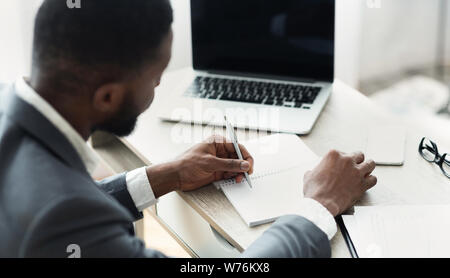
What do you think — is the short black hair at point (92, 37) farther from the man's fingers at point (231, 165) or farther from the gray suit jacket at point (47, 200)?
the man's fingers at point (231, 165)

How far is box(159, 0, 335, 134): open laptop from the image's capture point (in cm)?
140

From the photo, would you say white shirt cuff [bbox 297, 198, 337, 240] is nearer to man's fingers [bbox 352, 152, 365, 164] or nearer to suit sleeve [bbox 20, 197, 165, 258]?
man's fingers [bbox 352, 152, 365, 164]

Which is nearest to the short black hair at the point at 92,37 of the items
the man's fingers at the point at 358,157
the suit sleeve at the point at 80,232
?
the suit sleeve at the point at 80,232

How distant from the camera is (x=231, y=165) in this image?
112 centimetres

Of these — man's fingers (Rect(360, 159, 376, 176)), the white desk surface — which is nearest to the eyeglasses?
the white desk surface

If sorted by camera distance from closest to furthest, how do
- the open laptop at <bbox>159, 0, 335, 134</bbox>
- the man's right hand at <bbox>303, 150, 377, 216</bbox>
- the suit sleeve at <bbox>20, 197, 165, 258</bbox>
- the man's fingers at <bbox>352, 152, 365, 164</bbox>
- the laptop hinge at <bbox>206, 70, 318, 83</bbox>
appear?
the suit sleeve at <bbox>20, 197, 165, 258</bbox>
the man's right hand at <bbox>303, 150, 377, 216</bbox>
the man's fingers at <bbox>352, 152, 365, 164</bbox>
the open laptop at <bbox>159, 0, 335, 134</bbox>
the laptop hinge at <bbox>206, 70, 318, 83</bbox>

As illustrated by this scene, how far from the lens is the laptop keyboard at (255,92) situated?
1.43 m

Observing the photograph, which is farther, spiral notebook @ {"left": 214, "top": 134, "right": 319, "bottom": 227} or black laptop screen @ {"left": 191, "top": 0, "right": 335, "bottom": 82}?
black laptop screen @ {"left": 191, "top": 0, "right": 335, "bottom": 82}

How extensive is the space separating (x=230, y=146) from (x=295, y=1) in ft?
1.56

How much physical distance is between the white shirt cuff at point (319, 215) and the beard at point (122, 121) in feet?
1.13

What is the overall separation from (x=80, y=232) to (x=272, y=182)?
0.45 meters

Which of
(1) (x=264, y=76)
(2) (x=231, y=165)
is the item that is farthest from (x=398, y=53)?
(2) (x=231, y=165)

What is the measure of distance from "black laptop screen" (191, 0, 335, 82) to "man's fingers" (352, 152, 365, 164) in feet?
1.33
